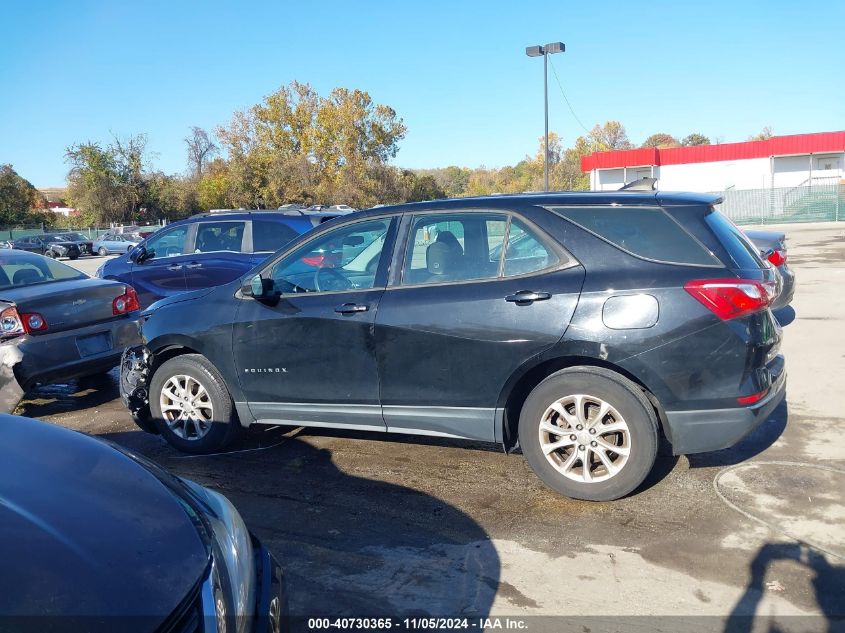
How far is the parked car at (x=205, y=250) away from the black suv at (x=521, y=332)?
4.06 metres

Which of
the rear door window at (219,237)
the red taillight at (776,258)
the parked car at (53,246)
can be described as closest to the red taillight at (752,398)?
the red taillight at (776,258)

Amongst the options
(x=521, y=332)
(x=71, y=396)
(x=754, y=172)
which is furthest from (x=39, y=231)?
(x=521, y=332)

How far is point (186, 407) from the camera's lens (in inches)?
219

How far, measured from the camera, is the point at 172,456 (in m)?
5.61

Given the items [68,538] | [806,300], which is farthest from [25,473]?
[806,300]

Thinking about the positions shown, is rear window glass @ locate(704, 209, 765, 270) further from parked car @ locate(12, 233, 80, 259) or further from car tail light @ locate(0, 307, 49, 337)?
parked car @ locate(12, 233, 80, 259)

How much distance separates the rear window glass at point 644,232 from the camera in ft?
13.9

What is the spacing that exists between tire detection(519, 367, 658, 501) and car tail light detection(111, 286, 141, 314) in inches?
183

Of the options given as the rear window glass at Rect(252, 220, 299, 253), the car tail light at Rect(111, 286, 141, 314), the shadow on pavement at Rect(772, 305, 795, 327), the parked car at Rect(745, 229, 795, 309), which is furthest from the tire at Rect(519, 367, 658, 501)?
the shadow on pavement at Rect(772, 305, 795, 327)

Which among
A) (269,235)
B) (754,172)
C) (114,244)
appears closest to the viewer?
(269,235)

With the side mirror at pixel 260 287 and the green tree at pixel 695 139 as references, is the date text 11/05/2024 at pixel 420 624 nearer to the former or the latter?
the side mirror at pixel 260 287

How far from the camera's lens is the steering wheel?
16.5 feet

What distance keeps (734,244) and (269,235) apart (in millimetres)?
6458

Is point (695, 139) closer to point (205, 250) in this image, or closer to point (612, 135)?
point (612, 135)
